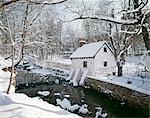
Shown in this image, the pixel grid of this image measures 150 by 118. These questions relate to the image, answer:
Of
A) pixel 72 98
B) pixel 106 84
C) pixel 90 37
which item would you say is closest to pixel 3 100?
pixel 72 98

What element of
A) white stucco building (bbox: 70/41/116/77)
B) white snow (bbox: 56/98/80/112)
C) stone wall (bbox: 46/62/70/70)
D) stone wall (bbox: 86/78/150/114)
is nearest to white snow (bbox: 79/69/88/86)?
white stucco building (bbox: 70/41/116/77)

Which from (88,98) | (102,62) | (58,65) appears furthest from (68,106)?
(58,65)

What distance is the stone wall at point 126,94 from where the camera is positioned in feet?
58.4

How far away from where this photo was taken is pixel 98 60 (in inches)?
1355

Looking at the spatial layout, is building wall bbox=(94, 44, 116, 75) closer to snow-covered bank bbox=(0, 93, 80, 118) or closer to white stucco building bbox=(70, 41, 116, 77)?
white stucco building bbox=(70, 41, 116, 77)

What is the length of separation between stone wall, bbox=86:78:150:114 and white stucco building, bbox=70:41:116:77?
12.0 ft

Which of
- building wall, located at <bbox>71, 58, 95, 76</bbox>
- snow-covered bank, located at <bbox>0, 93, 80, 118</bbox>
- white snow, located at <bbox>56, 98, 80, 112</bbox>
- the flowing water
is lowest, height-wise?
the flowing water

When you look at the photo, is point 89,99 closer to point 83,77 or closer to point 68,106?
point 68,106

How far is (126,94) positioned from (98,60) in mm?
13300

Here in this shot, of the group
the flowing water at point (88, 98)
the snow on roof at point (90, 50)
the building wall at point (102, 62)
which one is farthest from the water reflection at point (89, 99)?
the snow on roof at point (90, 50)

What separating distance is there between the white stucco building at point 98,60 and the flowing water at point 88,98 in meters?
3.83

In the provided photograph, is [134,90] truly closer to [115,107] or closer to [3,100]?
[115,107]

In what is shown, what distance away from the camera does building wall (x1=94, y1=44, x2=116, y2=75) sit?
34062 mm

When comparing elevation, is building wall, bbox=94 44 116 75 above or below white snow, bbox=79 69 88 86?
above
